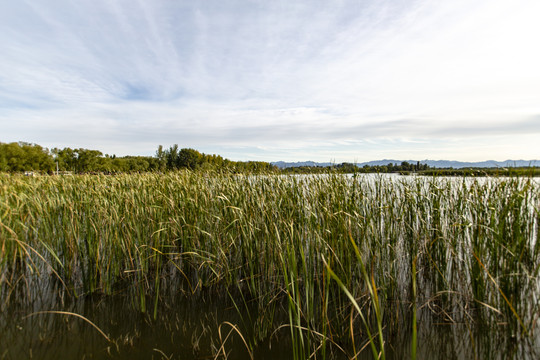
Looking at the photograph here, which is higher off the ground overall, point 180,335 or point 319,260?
point 319,260

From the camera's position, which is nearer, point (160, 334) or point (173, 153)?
point (160, 334)

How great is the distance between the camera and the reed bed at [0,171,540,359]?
2.51 m

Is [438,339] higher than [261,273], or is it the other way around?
[261,273]

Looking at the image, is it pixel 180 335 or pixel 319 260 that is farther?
pixel 319 260

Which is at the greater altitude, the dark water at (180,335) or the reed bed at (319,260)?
the reed bed at (319,260)

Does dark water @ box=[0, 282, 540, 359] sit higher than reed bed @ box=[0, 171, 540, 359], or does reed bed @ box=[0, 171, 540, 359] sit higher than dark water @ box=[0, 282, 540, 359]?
reed bed @ box=[0, 171, 540, 359]

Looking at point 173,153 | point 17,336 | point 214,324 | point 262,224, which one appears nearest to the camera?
point 17,336

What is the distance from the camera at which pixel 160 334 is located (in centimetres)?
279

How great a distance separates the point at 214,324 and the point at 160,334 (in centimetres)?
57

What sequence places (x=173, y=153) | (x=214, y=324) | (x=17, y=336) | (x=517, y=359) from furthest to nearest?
1. (x=173, y=153)
2. (x=214, y=324)
3. (x=17, y=336)
4. (x=517, y=359)

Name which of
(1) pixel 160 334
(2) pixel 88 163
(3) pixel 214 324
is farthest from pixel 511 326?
(2) pixel 88 163

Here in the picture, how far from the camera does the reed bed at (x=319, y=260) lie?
2.51 metres

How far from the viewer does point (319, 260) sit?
3.09m

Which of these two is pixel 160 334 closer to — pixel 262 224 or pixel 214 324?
pixel 214 324
